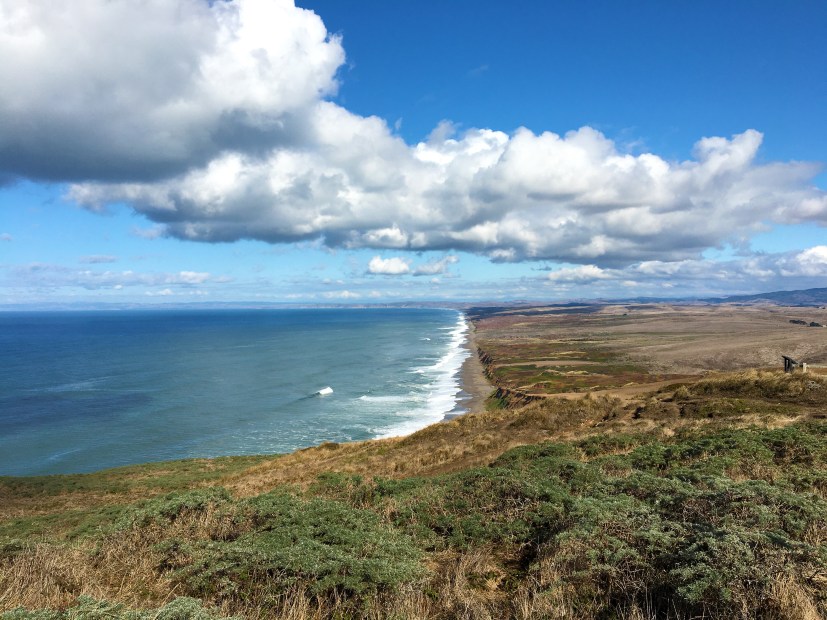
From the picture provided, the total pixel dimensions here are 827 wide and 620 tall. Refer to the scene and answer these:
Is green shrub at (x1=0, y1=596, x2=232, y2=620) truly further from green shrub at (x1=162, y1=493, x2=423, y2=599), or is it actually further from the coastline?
the coastline

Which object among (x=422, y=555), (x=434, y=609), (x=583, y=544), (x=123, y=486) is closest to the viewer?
(x=434, y=609)

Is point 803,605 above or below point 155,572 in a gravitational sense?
above

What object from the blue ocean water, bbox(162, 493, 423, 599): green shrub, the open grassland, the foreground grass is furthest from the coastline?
bbox(162, 493, 423, 599): green shrub

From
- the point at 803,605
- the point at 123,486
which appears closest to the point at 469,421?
the point at 123,486

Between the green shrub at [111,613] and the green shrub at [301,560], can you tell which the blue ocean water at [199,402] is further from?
the green shrub at [111,613]

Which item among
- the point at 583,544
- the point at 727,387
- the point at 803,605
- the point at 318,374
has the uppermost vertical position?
the point at 803,605

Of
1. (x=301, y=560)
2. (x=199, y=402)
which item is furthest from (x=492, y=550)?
(x=199, y=402)

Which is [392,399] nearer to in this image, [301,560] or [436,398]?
[436,398]

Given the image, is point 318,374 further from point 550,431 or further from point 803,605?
point 803,605

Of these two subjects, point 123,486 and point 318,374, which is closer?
point 123,486
